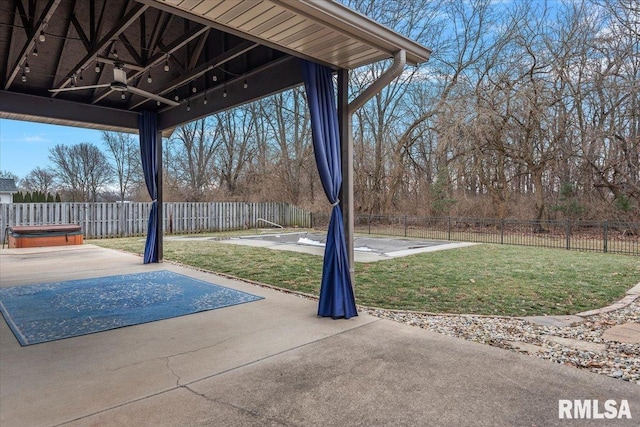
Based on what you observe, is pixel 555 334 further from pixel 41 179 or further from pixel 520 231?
pixel 41 179

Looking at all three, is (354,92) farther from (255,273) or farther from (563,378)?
(563,378)

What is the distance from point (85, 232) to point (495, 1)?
17.7 meters

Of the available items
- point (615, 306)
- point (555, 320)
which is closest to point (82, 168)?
point (555, 320)

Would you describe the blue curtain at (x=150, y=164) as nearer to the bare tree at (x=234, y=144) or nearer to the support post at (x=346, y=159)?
the support post at (x=346, y=159)

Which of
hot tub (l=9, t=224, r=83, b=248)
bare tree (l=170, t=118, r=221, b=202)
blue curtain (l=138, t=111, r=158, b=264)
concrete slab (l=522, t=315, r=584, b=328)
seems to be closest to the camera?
concrete slab (l=522, t=315, r=584, b=328)

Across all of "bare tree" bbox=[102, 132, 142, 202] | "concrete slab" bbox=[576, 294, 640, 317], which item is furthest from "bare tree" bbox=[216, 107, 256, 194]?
"concrete slab" bbox=[576, 294, 640, 317]

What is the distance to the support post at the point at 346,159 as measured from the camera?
3.86 m

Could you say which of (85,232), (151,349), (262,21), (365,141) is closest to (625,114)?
(365,141)

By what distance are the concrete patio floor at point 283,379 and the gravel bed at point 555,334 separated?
0.19 m

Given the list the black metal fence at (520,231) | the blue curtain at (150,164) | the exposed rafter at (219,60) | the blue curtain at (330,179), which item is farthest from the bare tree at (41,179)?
the blue curtain at (330,179)

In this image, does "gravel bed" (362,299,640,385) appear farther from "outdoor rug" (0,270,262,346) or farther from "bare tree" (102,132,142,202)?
"bare tree" (102,132,142,202)

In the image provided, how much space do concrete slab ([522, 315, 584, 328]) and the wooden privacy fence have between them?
463 inches

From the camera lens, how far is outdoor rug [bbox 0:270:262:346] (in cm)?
338

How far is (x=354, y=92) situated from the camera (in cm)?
1680
